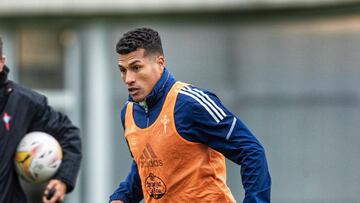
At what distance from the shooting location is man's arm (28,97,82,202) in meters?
7.40

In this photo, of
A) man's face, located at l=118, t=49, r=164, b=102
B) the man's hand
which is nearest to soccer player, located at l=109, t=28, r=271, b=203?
man's face, located at l=118, t=49, r=164, b=102

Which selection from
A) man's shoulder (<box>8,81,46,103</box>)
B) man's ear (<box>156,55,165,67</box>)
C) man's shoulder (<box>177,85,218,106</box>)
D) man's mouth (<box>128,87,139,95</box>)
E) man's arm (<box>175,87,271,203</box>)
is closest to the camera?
man's arm (<box>175,87,271,203</box>)

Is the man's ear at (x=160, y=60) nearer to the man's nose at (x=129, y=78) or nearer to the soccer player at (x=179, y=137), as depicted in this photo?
the soccer player at (x=179, y=137)

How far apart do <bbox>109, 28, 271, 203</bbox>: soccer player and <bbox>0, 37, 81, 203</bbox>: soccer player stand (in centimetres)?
113

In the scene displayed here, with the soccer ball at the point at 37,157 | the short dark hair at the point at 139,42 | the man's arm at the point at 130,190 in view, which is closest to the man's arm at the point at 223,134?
the short dark hair at the point at 139,42

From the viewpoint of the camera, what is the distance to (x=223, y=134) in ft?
19.9

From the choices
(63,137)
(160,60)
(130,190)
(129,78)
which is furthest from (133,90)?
Answer: (63,137)

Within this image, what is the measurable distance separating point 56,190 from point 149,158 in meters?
1.26

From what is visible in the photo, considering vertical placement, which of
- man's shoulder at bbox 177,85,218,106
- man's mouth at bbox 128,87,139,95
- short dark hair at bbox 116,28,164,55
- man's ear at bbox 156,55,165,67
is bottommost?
man's shoulder at bbox 177,85,218,106

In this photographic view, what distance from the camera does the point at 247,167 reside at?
5.97 meters

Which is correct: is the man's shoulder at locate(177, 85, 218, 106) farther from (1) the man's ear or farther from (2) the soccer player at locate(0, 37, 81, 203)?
(2) the soccer player at locate(0, 37, 81, 203)

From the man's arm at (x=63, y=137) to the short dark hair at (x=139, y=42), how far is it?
4.15ft

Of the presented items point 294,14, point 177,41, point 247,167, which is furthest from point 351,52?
point 247,167

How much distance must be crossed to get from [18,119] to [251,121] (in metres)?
7.18
